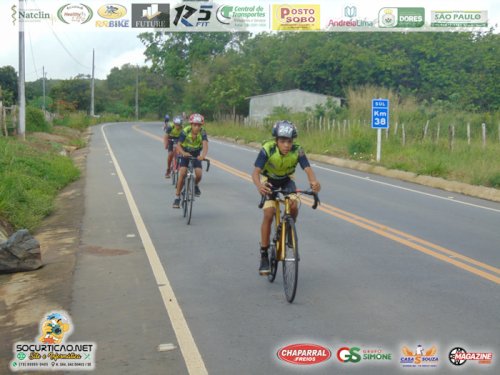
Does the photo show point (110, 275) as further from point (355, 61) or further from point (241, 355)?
point (355, 61)

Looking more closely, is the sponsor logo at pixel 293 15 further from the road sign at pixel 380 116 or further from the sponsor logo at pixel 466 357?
the sponsor logo at pixel 466 357

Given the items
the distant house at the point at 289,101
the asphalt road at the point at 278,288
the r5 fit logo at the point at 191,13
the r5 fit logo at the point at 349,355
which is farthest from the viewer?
the r5 fit logo at the point at 191,13

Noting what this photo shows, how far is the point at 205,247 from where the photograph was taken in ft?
32.9

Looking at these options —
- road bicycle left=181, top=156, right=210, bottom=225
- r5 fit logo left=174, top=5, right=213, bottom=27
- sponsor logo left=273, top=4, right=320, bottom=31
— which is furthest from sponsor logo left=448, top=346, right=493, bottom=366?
r5 fit logo left=174, top=5, right=213, bottom=27

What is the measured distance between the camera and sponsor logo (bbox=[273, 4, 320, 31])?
39781 millimetres

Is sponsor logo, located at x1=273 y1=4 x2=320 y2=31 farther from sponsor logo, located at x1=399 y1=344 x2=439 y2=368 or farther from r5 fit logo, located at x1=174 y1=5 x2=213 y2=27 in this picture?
sponsor logo, located at x1=399 y1=344 x2=439 y2=368

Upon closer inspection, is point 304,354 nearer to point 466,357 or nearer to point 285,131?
point 466,357

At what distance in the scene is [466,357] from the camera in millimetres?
5387

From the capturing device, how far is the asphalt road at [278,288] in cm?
566

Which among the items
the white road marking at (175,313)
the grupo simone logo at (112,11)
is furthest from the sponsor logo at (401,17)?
the white road marking at (175,313)

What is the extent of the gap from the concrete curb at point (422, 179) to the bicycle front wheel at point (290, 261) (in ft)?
34.9

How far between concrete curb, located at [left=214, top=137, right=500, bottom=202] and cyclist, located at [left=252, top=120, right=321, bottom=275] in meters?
10.2

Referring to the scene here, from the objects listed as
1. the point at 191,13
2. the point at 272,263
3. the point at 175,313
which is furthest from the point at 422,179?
the point at 191,13

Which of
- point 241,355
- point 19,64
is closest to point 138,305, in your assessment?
point 241,355
